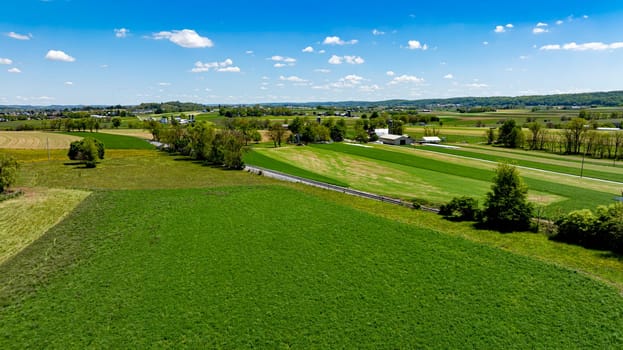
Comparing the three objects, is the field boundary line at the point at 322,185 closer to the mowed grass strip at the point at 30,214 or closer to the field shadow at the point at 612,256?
the field shadow at the point at 612,256

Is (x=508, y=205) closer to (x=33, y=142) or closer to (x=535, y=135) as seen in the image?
(x=535, y=135)

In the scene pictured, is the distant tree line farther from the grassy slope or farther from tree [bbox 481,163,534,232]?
tree [bbox 481,163,534,232]

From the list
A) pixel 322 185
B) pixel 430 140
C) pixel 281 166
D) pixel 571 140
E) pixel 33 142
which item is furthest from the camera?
pixel 430 140

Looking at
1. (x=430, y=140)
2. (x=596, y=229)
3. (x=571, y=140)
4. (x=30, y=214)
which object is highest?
(x=571, y=140)

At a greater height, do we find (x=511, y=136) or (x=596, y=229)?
(x=511, y=136)

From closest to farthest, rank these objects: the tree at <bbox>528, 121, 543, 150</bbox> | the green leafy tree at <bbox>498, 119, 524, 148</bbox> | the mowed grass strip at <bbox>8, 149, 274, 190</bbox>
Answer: the mowed grass strip at <bbox>8, 149, 274, 190</bbox> < the tree at <bbox>528, 121, 543, 150</bbox> < the green leafy tree at <bbox>498, 119, 524, 148</bbox>

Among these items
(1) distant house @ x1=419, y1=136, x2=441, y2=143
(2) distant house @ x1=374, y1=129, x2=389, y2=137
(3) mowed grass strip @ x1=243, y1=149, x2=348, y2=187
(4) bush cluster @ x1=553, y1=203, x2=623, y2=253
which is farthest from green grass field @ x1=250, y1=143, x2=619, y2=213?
(2) distant house @ x1=374, y1=129, x2=389, y2=137

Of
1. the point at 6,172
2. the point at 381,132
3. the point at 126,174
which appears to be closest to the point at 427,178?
the point at 126,174
